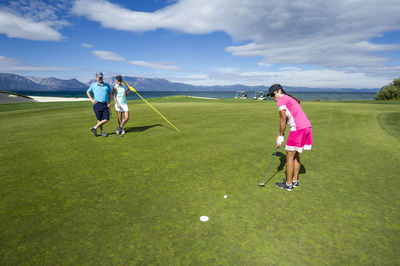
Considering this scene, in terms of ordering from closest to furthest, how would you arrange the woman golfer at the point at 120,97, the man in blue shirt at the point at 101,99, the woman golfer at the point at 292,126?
the woman golfer at the point at 292,126, the man in blue shirt at the point at 101,99, the woman golfer at the point at 120,97

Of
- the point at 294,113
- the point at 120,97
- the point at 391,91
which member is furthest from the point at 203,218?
the point at 391,91

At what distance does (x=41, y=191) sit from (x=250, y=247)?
439 centimetres

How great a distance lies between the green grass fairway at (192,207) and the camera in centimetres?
298

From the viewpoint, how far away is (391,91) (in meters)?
46.7

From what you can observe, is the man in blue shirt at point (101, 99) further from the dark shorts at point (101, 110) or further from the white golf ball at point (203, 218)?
the white golf ball at point (203, 218)

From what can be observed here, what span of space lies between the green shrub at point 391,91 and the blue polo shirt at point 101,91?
5734 centimetres

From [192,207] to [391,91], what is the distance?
59788 mm

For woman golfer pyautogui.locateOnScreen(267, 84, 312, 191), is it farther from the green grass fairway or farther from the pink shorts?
the green grass fairway

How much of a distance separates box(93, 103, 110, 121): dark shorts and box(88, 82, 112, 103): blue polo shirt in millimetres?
189

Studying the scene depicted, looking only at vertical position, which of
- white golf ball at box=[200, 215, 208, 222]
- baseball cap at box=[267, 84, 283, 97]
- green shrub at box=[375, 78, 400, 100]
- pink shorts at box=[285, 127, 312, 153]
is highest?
green shrub at box=[375, 78, 400, 100]

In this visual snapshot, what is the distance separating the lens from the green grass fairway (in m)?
2.98

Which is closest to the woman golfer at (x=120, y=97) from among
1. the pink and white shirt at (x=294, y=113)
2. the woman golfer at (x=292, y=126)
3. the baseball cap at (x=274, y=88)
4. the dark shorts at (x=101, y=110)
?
the dark shorts at (x=101, y=110)

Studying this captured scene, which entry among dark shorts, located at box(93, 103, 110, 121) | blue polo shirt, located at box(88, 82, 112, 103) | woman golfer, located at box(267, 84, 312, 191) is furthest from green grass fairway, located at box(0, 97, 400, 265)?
blue polo shirt, located at box(88, 82, 112, 103)

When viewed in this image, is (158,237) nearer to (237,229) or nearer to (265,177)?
(237,229)
